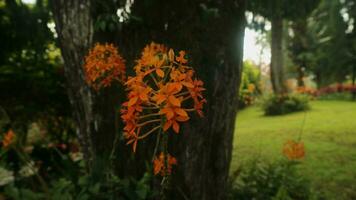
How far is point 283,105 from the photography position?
12234 mm

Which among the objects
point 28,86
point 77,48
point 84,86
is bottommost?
point 84,86

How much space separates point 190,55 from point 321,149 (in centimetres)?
412

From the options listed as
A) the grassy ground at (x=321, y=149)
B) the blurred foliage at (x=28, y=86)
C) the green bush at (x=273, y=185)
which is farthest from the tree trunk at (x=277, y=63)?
the green bush at (x=273, y=185)

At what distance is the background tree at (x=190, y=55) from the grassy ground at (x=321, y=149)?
5.93 feet

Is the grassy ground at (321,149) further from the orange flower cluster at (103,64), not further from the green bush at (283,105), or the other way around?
the orange flower cluster at (103,64)

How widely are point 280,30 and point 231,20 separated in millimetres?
12111

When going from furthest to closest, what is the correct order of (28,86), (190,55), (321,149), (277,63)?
(277,63) → (321,149) → (28,86) → (190,55)

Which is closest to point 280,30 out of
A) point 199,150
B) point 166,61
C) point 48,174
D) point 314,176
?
point 314,176

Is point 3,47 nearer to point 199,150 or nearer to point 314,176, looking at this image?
point 199,150

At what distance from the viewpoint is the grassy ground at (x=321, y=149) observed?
4.44 metres

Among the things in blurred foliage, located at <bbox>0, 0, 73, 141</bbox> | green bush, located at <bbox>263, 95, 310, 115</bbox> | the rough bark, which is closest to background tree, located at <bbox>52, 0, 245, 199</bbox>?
the rough bark

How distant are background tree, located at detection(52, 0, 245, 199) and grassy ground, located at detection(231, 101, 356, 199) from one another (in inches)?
71.2

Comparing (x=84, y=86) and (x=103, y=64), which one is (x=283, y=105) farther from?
(x=103, y=64)

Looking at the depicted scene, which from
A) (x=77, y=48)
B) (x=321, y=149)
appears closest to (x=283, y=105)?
(x=321, y=149)
